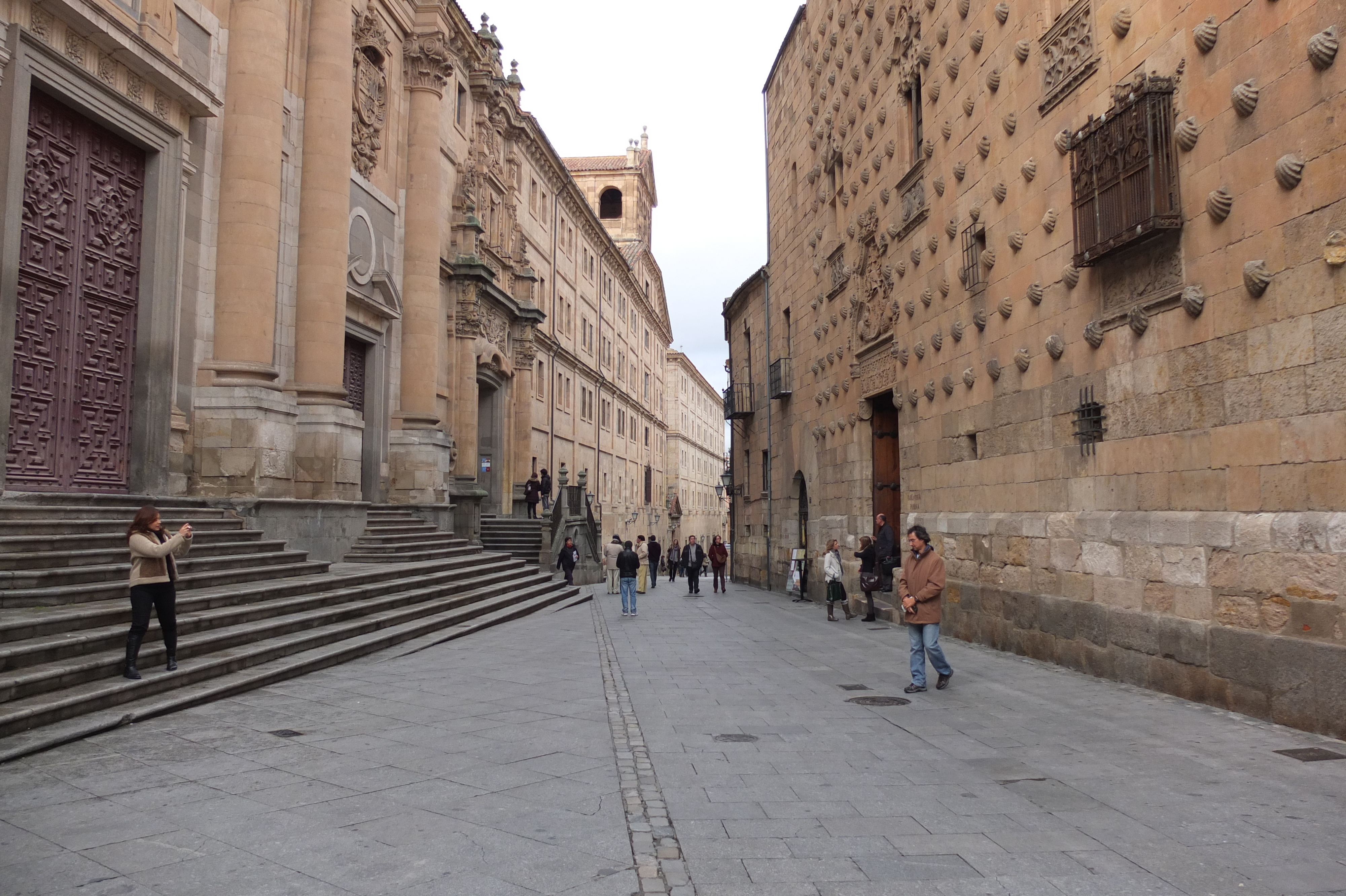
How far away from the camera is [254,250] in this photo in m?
15.0

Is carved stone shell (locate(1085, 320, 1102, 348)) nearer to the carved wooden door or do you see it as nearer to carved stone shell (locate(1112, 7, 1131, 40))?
carved stone shell (locate(1112, 7, 1131, 40))

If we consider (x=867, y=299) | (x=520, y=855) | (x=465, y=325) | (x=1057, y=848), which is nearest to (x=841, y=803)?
(x=1057, y=848)

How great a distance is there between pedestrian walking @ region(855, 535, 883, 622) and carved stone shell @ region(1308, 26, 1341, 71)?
33.8ft

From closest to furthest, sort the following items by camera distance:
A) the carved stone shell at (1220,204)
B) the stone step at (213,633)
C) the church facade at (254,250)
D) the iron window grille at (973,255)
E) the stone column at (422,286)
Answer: the stone step at (213,633) < the carved stone shell at (1220,204) < the church facade at (254,250) < the iron window grille at (973,255) < the stone column at (422,286)

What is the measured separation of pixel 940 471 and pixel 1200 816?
9.44 metres

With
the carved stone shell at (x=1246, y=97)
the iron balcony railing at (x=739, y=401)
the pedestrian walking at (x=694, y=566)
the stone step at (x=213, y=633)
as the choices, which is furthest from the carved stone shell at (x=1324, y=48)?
the iron balcony railing at (x=739, y=401)

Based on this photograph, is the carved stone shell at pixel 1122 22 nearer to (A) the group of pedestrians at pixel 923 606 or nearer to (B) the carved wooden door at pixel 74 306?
(A) the group of pedestrians at pixel 923 606

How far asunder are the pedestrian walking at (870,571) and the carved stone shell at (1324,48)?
10308 mm

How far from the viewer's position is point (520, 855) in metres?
4.34

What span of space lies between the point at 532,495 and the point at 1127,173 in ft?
81.1

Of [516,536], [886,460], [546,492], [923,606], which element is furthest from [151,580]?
[546,492]

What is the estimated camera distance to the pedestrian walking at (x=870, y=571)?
16.1 meters

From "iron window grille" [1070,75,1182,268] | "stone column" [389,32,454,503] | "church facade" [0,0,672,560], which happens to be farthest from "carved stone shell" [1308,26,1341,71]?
"stone column" [389,32,454,503]

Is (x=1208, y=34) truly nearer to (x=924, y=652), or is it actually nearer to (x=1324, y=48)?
(x=1324, y=48)
